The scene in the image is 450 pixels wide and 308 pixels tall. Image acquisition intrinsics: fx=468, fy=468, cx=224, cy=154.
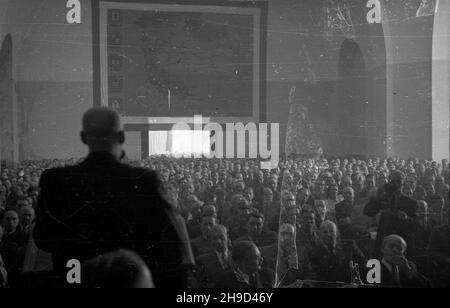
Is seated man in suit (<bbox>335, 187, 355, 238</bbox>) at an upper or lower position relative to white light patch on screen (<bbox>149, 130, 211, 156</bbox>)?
lower

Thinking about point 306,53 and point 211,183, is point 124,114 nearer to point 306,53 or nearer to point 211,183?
point 211,183

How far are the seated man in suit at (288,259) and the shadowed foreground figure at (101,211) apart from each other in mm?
449

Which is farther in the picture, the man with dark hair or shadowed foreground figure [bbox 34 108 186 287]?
the man with dark hair

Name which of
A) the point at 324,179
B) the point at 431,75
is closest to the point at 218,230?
the point at 324,179

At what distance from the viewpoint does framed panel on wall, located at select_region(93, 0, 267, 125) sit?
2.01 metres

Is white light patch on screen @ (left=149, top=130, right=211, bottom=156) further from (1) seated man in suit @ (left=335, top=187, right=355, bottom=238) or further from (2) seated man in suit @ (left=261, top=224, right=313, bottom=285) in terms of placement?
(1) seated man in suit @ (left=335, top=187, right=355, bottom=238)

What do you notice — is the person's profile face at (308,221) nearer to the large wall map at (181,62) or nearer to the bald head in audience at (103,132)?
the large wall map at (181,62)

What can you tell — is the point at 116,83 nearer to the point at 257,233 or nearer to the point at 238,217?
the point at 238,217

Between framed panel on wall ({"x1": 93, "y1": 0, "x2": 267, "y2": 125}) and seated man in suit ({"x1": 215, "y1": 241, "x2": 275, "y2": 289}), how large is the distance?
559 mm

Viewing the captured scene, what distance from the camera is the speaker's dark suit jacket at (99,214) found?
1.89 m

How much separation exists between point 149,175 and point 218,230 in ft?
1.21

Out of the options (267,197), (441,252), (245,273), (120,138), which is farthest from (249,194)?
(441,252)

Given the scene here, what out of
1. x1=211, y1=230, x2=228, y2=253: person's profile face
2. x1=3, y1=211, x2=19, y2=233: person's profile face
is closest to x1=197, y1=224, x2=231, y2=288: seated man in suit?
x1=211, y1=230, x2=228, y2=253: person's profile face
